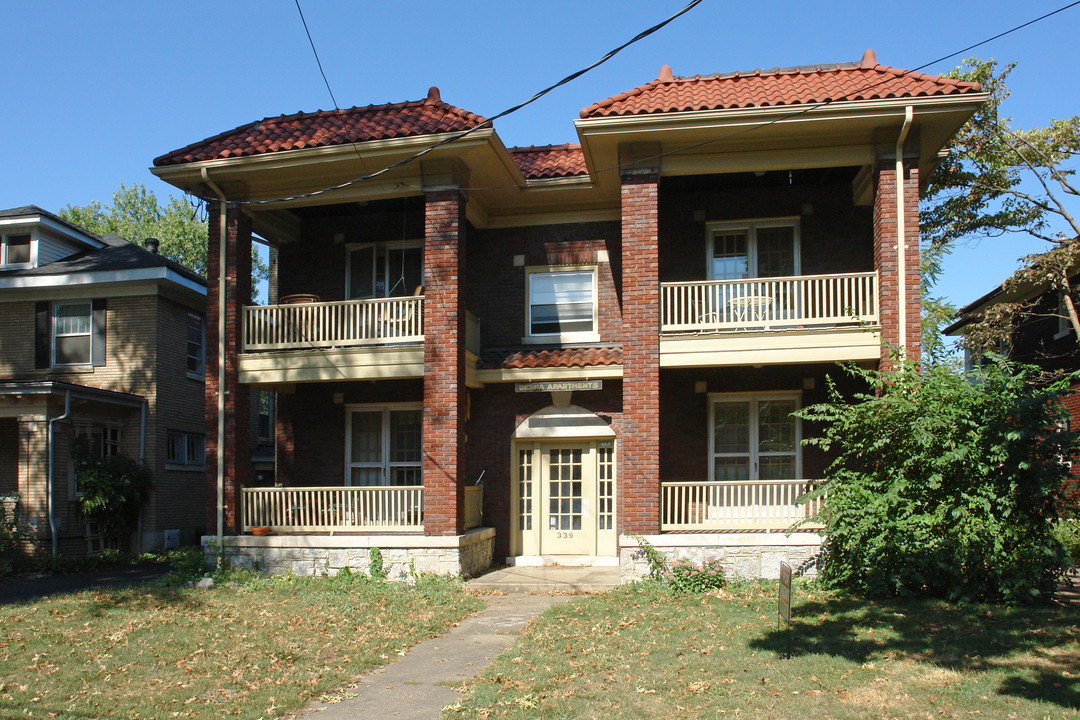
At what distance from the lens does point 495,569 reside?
15.6 m

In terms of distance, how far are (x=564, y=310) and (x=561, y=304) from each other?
13cm

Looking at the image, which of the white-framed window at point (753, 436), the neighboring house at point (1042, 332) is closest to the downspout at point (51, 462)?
the white-framed window at point (753, 436)

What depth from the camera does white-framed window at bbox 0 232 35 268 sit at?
2159 centimetres

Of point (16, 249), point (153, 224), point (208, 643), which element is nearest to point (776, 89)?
point (208, 643)

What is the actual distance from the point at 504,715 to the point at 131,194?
46.6 meters

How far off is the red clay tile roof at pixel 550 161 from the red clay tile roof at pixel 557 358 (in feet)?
10.3

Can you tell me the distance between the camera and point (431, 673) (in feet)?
27.9

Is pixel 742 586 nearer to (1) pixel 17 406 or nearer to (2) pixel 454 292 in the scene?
(2) pixel 454 292

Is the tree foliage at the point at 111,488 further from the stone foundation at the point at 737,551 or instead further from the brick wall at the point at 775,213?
the brick wall at the point at 775,213

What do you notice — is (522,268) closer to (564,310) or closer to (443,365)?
(564,310)

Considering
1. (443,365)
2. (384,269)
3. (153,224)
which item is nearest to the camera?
(443,365)

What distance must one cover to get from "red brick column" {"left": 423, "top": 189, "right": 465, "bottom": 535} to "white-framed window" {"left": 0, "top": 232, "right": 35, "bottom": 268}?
12812 mm

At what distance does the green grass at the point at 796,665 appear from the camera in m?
6.82

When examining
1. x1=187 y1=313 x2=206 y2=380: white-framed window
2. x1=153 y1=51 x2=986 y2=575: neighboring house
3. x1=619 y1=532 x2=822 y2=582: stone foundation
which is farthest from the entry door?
x1=187 y1=313 x2=206 y2=380: white-framed window
